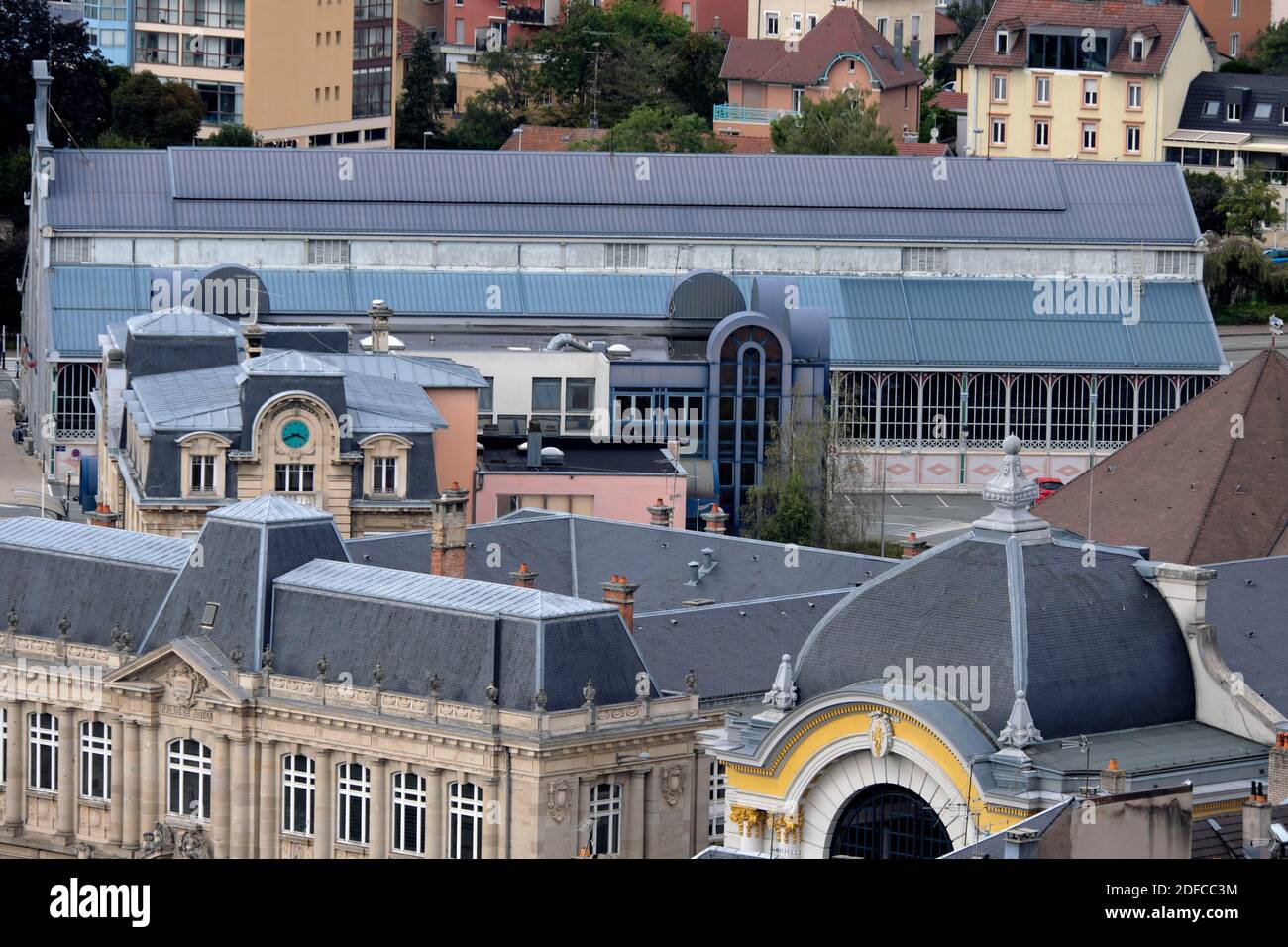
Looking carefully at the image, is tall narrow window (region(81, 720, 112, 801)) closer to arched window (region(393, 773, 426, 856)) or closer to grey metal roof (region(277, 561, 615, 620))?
grey metal roof (region(277, 561, 615, 620))

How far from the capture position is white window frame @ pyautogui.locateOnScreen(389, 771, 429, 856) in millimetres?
87312

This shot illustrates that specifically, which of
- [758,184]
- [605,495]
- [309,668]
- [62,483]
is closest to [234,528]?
[309,668]

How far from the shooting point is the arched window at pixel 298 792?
91125mm

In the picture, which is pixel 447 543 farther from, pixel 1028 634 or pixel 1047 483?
pixel 1047 483

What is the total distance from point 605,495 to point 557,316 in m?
35.1

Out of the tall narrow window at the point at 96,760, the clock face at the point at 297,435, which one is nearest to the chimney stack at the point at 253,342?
the clock face at the point at 297,435

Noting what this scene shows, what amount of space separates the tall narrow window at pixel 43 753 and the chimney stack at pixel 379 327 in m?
44.2

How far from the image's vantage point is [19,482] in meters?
154

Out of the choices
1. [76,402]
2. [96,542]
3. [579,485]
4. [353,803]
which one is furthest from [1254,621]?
[76,402]

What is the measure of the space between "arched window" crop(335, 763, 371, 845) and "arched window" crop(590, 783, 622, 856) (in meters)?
6.16

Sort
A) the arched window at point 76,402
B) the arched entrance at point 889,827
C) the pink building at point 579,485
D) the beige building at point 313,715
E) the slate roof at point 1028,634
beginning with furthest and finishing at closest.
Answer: the arched window at point 76,402, the pink building at point 579,485, the beige building at point 313,715, the slate roof at point 1028,634, the arched entrance at point 889,827

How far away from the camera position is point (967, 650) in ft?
248

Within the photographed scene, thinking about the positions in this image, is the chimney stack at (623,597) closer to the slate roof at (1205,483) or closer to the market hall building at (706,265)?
the slate roof at (1205,483)
